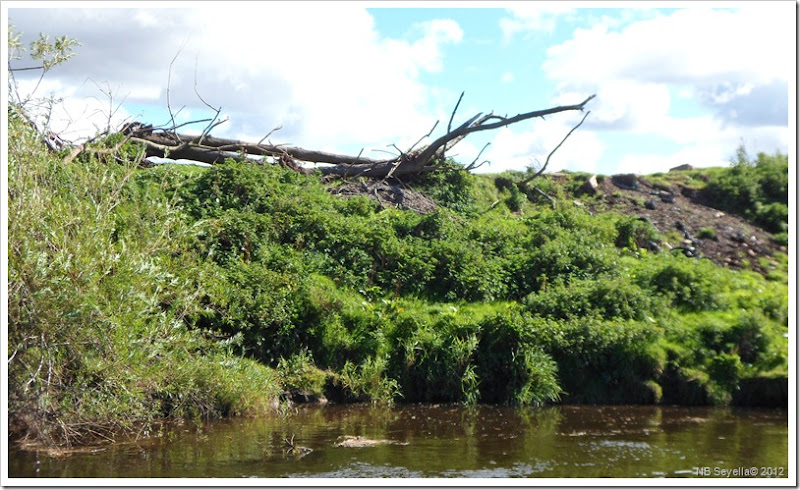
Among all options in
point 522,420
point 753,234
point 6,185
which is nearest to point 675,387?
point 522,420

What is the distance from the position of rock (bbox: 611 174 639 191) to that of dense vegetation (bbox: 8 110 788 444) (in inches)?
125

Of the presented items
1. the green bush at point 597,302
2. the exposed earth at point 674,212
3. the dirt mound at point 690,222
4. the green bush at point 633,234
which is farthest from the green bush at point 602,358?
the dirt mound at point 690,222

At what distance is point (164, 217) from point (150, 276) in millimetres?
2059

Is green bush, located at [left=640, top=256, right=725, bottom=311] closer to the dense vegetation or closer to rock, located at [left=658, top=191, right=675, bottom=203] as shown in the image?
the dense vegetation

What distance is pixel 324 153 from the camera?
18797 millimetres

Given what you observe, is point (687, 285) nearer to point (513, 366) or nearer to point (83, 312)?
point (513, 366)

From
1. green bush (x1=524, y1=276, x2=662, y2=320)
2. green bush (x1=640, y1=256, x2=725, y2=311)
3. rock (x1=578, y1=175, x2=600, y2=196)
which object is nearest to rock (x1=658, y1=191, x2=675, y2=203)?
rock (x1=578, y1=175, x2=600, y2=196)

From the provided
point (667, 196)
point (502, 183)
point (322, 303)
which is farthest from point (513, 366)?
point (667, 196)

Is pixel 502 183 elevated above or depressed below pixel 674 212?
above

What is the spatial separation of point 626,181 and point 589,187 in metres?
1.26

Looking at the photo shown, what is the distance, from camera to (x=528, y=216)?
1822 centimetres

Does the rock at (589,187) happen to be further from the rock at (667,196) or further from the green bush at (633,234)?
the green bush at (633,234)

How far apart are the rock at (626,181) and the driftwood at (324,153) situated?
3.55 metres

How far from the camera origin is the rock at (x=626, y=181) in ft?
68.8
